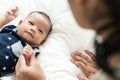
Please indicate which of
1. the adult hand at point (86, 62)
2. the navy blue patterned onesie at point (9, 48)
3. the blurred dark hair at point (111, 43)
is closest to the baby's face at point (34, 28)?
the navy blue patterned onesie at point (9, 48)

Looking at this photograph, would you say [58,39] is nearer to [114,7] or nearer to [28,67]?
[28,67]

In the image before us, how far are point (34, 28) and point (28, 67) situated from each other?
0.97ft

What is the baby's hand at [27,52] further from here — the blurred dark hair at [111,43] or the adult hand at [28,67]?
the blurred dark hair at [111,43]

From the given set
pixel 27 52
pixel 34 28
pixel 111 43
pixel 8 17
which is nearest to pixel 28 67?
pixel 27 52

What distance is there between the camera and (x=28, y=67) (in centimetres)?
114

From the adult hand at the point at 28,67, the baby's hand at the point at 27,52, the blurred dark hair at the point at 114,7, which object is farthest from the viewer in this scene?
the baby's hand at the point at 27,52

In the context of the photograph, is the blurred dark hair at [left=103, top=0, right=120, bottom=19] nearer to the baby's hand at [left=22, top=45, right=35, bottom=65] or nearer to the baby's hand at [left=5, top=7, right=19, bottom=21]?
the baby's hand at [left=22, top=45, right=35, bottom=65]

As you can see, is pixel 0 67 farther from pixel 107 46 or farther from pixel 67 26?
pixel 107 46

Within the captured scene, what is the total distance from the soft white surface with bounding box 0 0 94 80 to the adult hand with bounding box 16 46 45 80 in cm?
8

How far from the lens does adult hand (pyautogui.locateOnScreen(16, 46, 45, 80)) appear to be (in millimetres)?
1123

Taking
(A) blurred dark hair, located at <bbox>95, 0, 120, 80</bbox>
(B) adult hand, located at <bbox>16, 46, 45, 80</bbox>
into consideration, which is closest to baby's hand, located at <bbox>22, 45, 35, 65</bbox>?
(B) adult hand, located at <bbox>16, 46, 45, 80</bbox>

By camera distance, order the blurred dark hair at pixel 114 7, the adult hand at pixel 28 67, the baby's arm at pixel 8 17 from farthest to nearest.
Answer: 1. the baby's arm at pixel 8 17
2. the adult hand at pixel 28 67
3. the blurred dark hair at pixel 114 7

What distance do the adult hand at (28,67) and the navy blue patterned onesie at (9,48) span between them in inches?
2.6

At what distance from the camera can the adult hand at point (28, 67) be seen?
112 centimetres
